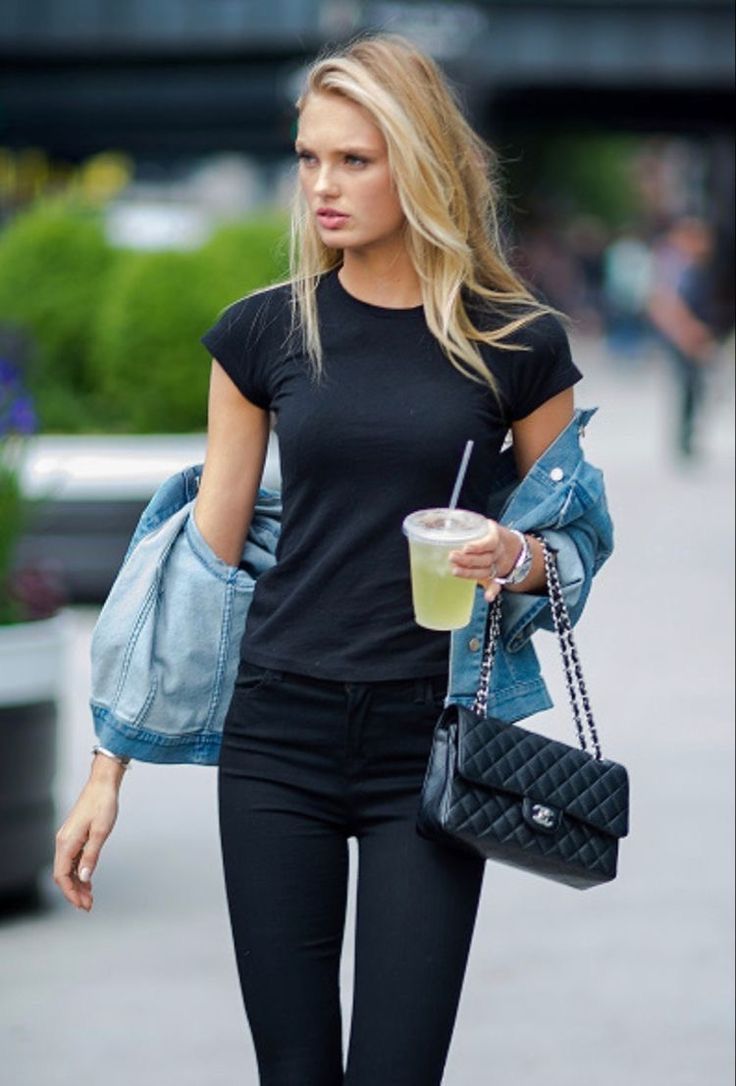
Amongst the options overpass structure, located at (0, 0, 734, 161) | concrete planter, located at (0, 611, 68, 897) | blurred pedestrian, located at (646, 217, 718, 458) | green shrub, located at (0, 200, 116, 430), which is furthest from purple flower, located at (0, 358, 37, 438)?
overpass structure, located at (0, 0, 734, 161)

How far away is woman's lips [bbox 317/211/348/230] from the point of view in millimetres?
3025

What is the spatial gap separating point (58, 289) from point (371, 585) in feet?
Answer: 30.4

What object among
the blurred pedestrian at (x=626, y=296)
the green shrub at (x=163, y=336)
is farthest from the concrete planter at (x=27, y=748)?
the blurred pedestrian at (x=626, y=296)

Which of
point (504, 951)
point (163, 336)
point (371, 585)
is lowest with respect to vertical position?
point (504, 951)

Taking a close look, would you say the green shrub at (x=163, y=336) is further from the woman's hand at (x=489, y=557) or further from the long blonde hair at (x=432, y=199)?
the woman's hand at (x=489, y=557)

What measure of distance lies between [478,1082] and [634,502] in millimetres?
10292

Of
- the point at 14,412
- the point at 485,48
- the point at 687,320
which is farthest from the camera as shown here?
the point at 485,48

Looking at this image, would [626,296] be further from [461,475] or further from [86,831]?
[461,475]

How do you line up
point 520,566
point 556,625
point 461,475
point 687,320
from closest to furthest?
point 461,475 → point 520,566 → point 556,625 → point 687,320

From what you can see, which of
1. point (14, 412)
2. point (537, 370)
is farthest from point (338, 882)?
point (14, 412)

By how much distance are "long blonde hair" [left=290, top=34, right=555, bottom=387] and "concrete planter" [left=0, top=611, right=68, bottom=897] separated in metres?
2.42

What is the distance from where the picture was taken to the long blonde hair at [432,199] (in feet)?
9.80

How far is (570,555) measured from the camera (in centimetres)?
309

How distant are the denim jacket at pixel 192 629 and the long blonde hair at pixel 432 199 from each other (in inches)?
7.8
